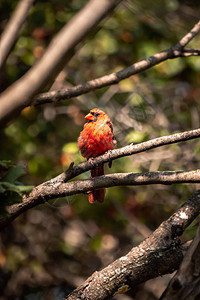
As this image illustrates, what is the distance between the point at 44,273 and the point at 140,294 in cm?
149

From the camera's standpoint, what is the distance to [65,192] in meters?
3.09

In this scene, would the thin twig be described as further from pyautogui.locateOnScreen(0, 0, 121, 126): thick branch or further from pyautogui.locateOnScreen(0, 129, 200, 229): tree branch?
pyautogui.locateOnScreen(0, 0, 121, 126): thick branch

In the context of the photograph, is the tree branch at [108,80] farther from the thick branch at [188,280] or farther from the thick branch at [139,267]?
the thick branch at [188,280]

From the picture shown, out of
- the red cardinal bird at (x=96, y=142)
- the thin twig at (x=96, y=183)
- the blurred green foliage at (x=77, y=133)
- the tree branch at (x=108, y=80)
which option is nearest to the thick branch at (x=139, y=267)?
the thin twig at (x=96, y=183)

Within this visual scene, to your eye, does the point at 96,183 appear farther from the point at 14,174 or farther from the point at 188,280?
the point at 188,280

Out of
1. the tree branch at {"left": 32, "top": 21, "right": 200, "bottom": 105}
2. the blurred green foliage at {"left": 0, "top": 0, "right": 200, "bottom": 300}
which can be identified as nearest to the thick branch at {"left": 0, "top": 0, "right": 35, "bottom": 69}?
the tree branch at {"left": 32, "top": 21, "right": 200, "bottom": 105}

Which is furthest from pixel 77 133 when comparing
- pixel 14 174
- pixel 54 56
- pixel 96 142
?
pixel 54 56

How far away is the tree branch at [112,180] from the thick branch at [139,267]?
1.28 ft

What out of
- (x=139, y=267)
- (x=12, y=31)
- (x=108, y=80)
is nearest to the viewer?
(x=12, y=31)

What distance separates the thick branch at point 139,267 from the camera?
2.86m

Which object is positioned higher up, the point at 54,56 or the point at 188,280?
the point at 54,56

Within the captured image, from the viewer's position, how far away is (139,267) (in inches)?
114

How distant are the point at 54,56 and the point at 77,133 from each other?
5.58 meters

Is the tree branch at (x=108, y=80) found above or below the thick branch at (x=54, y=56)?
above
